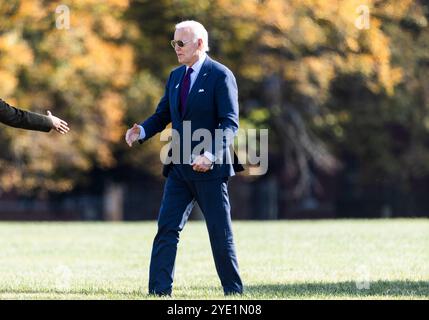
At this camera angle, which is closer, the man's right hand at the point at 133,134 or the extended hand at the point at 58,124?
the man's right hand at the point at 133,134

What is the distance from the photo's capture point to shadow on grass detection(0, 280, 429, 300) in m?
9.66

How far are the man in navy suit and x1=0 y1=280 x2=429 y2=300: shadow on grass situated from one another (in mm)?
294

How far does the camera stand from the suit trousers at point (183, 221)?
9508mm

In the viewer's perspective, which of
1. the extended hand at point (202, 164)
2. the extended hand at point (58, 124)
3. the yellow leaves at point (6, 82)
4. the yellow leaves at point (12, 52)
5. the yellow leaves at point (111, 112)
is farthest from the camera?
the yellow leaves at point (111, 112)

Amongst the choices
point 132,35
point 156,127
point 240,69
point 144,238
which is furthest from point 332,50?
point 156,127

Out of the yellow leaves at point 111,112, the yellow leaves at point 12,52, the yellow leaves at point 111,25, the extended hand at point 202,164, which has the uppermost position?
the yellow leaves at point 111,25

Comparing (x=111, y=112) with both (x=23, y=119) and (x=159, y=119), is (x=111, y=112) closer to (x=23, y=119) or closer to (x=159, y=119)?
(x=159, y=119)

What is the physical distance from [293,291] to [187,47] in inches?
94.4

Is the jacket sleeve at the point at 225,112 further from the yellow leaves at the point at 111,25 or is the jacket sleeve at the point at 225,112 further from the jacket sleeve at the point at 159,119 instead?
the yellow leaves at the point at 111,25

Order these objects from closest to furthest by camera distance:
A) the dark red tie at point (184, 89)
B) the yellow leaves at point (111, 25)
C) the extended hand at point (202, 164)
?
1. the extended hand at point (202, 164)
2. the dark red tie at point (184, 89)
3. the yellow leaves at point (111, 25)

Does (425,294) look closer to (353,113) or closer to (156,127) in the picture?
(156,127)

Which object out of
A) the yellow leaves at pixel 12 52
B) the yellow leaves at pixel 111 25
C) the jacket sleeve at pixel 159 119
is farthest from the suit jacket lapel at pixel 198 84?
the yellow leaves at pixel 111 25

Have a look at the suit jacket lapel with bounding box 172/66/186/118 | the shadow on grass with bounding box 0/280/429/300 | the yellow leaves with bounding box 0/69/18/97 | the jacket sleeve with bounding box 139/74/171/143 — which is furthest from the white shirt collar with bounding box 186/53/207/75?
the yellow leaves with bounding box 0/69/18/97

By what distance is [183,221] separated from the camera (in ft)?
31.9
